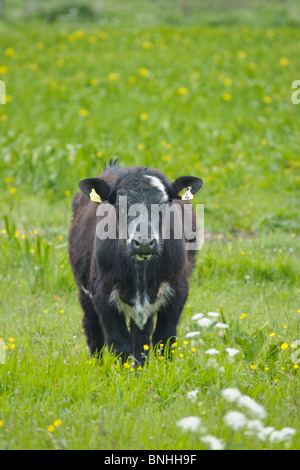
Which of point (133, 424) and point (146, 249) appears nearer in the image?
point (133, 424)

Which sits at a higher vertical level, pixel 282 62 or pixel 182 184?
pixel 282 62

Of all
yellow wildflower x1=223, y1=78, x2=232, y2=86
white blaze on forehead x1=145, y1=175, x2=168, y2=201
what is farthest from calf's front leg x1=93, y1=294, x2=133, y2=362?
yellow wildflower x1=223, y1=78, x2=232, y2=86

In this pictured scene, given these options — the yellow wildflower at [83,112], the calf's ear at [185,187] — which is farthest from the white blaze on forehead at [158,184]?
the yellow wildflower at [83,112]

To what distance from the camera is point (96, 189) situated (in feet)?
17.5

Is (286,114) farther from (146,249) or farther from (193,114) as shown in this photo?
(146,249)

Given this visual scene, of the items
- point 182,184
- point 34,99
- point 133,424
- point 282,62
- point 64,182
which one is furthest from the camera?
point 282,62

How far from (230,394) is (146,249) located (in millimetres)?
1395

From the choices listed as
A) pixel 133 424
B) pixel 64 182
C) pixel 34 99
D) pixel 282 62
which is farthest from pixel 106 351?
pixel 282 62

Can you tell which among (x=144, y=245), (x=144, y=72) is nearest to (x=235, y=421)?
(x=144, y=245)

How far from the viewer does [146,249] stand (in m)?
4.77

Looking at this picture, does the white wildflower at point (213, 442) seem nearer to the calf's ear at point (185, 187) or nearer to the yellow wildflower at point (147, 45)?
the calf's ear at point (185, 187)

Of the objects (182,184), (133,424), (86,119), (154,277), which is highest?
(86,119)

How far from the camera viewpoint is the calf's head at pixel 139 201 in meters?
4.86

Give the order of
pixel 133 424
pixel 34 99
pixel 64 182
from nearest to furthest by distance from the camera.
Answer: pixel 133 424 < pixel 64 182 < pixel 34 99
